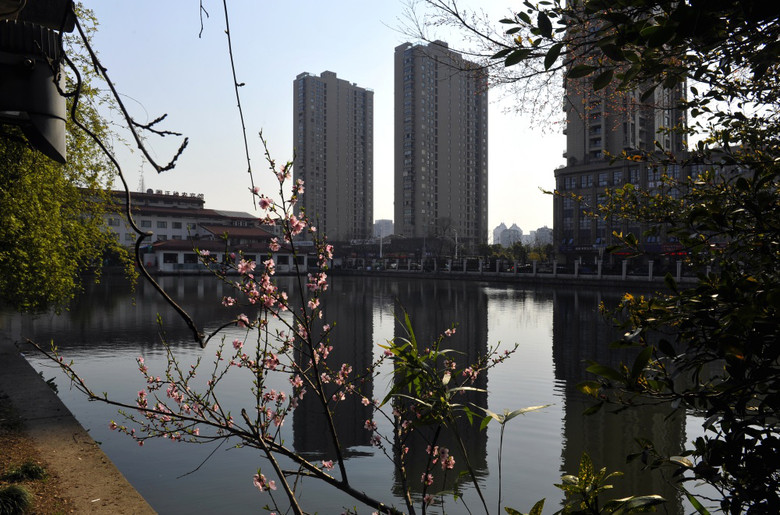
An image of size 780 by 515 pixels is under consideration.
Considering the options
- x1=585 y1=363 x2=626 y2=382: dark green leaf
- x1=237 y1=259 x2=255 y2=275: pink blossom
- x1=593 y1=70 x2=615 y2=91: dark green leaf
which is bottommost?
x1=585 y1=363 x2=626 y2=382: dark green leaf

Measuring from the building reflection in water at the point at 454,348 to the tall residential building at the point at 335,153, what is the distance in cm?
7538

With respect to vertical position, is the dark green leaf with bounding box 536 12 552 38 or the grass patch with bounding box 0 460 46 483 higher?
the dark green leaf with bounding box 536 12 552 38

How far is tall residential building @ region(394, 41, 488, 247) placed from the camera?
9531cm

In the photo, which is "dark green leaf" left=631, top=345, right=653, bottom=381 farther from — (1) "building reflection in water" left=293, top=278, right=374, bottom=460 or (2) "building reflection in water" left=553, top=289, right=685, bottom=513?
(2) "building reflection in water" left=553, top=289, right=685, bottom=513

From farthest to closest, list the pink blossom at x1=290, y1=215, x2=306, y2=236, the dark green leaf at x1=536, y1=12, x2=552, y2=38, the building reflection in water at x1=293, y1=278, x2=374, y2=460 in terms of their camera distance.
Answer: the building reflection in water at x1=293, y1=278, x2=374, y2=460 → the pink blossom at x1=290, y1=215, x2=306, y2=236 → the dark green leaf at x1=536, y1=12, x2=552, y2=38

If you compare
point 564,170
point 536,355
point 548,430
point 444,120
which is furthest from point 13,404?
point 444,120

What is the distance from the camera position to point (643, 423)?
9.17m

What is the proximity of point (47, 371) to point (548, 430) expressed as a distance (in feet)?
35.7

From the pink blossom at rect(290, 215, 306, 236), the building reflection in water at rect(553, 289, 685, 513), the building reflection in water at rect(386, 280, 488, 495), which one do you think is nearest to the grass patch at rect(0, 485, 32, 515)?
the building reflection in water at rect(386, 280, 488, 495)

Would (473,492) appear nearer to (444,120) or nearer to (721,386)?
(721,386)

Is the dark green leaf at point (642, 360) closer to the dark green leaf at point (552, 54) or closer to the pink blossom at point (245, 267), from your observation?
the dark green leaf at point (552, 54)

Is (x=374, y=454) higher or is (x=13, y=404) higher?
(x=13, y=404)

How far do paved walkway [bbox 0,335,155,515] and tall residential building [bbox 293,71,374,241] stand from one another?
320 feet

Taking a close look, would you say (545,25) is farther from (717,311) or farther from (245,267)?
(245,267)
